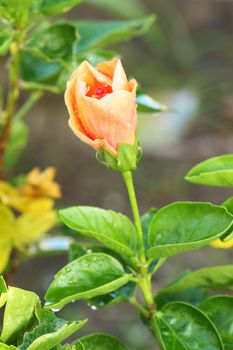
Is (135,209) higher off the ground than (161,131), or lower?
higher

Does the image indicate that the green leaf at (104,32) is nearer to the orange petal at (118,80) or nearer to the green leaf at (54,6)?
the green leaf at (54,6)

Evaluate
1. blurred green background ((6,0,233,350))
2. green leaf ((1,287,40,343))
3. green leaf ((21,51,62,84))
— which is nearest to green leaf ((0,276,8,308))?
green leaf ((1,287,40,343))

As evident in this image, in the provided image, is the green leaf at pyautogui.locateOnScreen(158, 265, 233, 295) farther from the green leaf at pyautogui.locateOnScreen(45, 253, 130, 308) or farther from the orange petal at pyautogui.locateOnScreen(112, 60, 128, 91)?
the orange petal at pyautogui.locateOnScreen(112, 60, 128, 91)

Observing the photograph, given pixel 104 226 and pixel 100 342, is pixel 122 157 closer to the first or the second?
pixel 104 226

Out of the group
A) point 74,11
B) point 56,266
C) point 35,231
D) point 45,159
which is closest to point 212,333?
point 35,231

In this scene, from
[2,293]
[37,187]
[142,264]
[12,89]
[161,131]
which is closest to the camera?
[2,293]

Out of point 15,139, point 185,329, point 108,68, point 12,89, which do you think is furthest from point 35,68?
point 185,329
